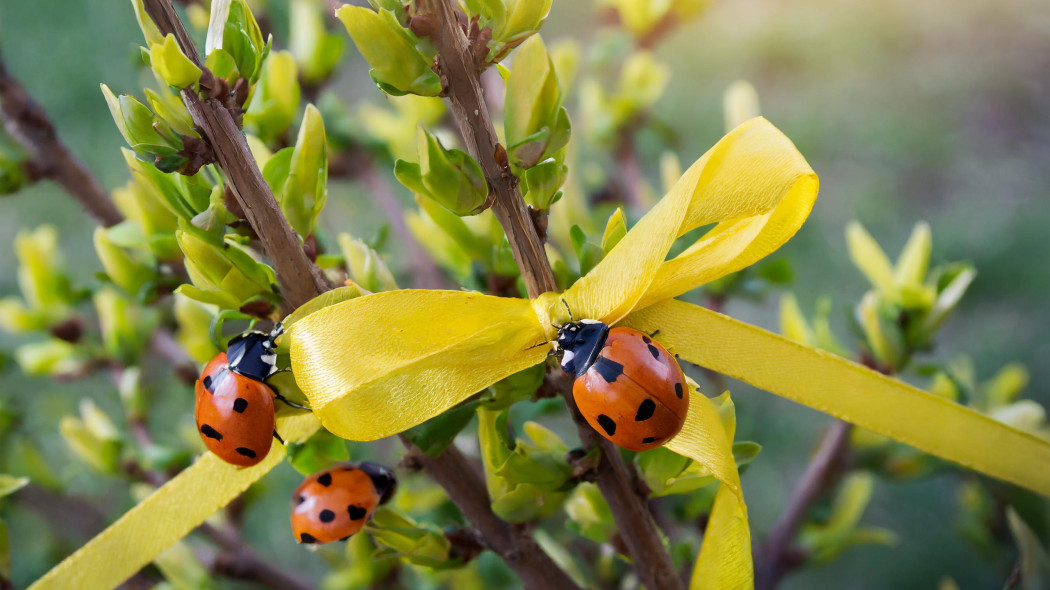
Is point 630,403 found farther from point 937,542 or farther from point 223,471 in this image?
point 937,542

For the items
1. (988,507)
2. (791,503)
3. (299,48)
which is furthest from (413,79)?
(988,507)

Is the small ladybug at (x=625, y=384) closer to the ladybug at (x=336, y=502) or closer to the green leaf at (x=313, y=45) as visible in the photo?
the ladybug at (x=336, y=502)

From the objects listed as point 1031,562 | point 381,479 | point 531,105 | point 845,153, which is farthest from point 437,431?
point 845,153

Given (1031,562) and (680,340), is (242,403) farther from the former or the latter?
(1031,562)

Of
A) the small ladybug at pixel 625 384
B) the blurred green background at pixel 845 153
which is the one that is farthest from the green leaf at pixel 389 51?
the blurred green background at pixel 845 153

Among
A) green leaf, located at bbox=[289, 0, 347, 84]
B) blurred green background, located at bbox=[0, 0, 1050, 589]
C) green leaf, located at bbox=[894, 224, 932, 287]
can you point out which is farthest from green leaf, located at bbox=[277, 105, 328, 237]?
blurred green background, located at bbox=[0, 0, 1050, 589]
